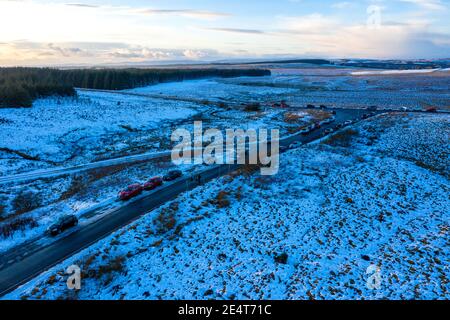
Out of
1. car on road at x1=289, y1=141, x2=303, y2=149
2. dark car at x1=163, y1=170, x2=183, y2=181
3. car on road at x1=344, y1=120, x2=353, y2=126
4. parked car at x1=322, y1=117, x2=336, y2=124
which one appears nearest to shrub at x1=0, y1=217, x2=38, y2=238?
dark car at x1=163, y1=170, x2=183, y2=181

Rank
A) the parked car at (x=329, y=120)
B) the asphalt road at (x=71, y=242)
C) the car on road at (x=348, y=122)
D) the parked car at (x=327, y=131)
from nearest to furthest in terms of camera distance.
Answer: the asphalt road at (x=71, y=242) < the parked car at (x=327, y=131) < the car on road at (x=348, y=122) < the parked car at (x=329, y=120)

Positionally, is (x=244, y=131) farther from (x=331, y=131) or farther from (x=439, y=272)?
(x=439, y=272)

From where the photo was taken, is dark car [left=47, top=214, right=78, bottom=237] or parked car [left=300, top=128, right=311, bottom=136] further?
parked car [left=300, top=128, right=311, bottom=136]

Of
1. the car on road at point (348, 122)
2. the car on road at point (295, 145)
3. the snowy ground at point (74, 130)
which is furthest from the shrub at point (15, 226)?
the car on road at point (348, 122)

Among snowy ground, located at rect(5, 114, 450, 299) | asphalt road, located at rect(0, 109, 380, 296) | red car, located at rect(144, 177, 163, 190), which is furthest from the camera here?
red car, located at rect(144, 177, 163, 190)

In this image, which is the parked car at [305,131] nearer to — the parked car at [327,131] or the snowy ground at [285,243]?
the parked car at [327,131]

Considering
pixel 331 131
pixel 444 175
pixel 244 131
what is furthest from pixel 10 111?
pixel 444 175

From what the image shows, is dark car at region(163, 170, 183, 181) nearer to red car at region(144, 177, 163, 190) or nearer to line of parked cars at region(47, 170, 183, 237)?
line of parked cars at region(47, 170, 183, 237)
